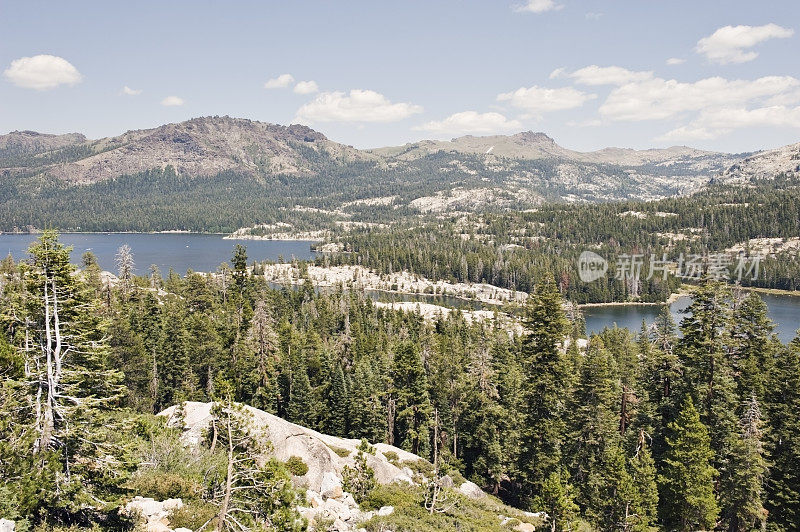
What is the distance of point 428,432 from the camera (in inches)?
2378

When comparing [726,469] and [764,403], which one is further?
[764,403]

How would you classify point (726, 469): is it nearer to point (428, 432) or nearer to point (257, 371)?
point (428, 432)

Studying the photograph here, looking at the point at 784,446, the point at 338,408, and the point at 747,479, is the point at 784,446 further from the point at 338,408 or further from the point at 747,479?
the point at 338,408

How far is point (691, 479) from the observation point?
37.0 metres

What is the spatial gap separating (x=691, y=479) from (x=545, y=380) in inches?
506

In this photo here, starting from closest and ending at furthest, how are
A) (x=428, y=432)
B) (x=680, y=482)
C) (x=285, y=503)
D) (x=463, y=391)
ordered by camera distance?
1. (x=285, y=503)
2. (x=680, y=482)
3. (x=428, y=432)
4. (x=463, y=391)

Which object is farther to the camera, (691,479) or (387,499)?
(691,479)

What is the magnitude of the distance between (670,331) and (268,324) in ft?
151

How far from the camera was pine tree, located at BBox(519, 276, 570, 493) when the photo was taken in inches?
1756

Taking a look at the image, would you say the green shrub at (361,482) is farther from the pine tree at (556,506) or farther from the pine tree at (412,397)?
the pine tree at (412,397)

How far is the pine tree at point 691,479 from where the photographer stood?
36.9m

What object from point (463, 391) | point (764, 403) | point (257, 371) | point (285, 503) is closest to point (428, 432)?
point (463, 391)

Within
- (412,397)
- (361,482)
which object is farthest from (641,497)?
(412,397)

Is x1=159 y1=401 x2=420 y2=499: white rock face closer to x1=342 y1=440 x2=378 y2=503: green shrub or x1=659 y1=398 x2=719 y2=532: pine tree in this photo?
x1=342 y1=440 x2=378 y2=503: green shrub
